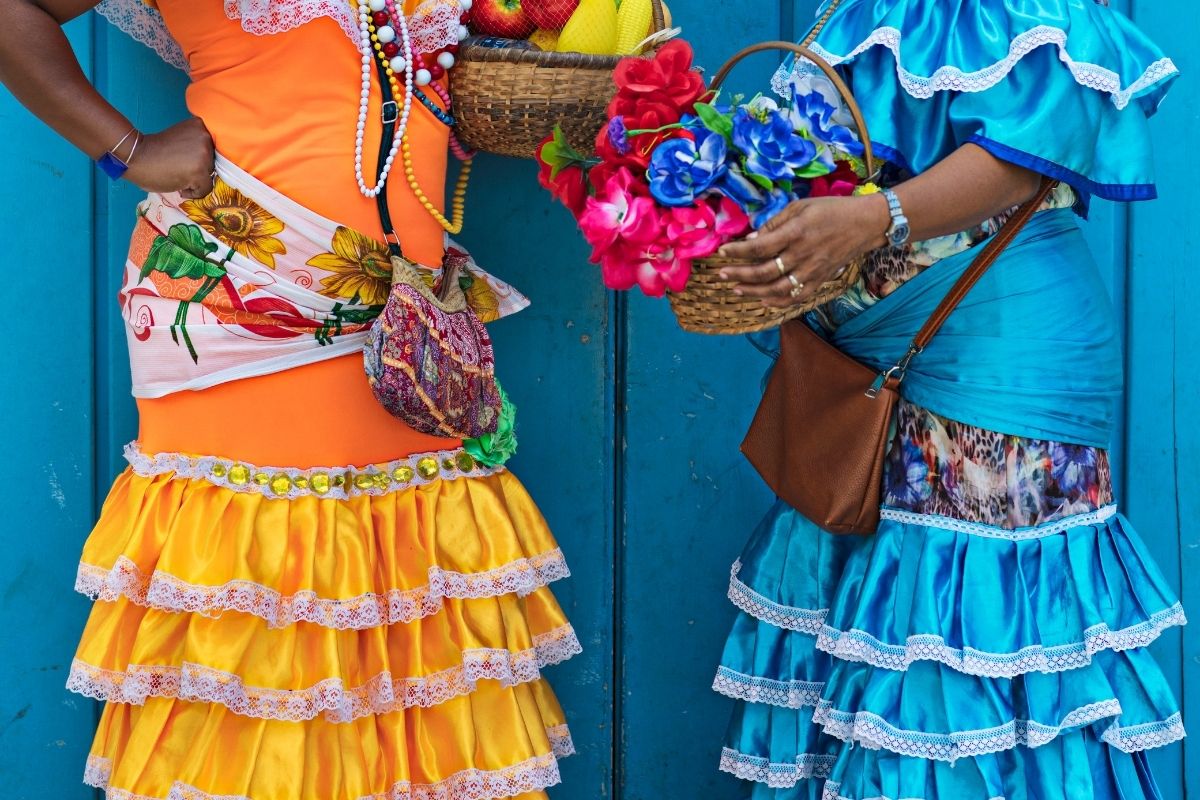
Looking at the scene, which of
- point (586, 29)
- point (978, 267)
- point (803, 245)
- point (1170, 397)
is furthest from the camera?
point (1170, 397)

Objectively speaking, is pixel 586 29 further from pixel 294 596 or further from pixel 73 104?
pixel 294 596

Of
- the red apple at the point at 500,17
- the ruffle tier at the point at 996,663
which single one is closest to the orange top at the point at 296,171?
the red apple at the point at 500,17

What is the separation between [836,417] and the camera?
209 centimetres

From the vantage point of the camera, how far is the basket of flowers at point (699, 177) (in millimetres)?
1743

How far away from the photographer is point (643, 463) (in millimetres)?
2854

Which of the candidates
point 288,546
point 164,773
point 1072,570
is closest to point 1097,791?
point 1072,570

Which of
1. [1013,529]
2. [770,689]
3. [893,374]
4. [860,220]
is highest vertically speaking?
[860,220]

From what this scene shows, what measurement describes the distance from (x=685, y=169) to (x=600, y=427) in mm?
1153

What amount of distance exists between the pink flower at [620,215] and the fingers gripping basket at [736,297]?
0.30 feet

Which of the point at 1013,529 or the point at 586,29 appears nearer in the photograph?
the point at 1013,529

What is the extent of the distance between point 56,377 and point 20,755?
2.57 ft

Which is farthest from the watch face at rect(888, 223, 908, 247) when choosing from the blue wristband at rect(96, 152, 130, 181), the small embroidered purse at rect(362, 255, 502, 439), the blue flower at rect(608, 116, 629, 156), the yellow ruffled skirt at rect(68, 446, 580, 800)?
the blue wristband at rect(96, 152, 130, 181)

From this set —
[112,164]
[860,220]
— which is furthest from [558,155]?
[112,164]

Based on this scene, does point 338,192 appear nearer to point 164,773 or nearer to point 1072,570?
point 164,773
